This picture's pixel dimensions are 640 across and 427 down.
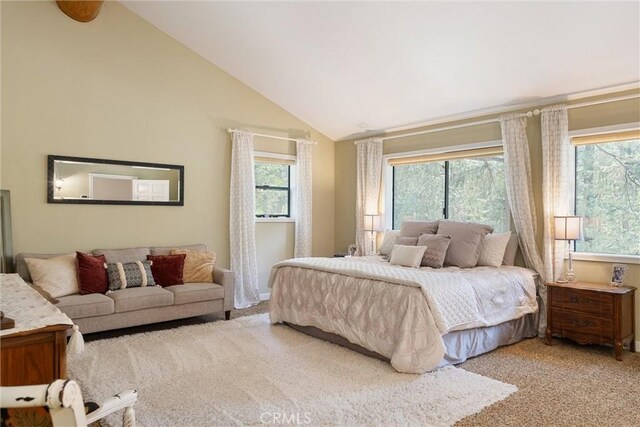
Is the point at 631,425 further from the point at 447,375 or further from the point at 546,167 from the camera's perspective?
the point at 546,167

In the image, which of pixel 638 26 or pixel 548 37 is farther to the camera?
pixel 548 37

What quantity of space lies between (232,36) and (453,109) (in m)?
2.59

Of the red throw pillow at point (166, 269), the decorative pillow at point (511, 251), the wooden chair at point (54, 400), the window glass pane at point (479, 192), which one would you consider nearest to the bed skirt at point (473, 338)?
the decorative pillow at point (511, 251)

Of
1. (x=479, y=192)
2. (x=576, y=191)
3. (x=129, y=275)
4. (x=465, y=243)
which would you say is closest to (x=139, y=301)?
(x=129, y=275)

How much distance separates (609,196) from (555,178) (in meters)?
0.49

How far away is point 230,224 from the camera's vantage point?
5375 millimetres

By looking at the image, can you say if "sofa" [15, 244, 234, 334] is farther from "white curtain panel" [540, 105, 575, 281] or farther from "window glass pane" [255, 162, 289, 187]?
"white curtain panel" [540, 105, 575, 281]

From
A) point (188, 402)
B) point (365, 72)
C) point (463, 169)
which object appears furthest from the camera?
Result: point (463, 169)

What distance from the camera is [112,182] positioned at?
15.0 ft

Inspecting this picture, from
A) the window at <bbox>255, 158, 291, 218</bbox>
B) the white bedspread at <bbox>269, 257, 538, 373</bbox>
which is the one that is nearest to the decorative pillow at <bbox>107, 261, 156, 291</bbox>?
the white bedspread at <bbox>269, 257, 538, 373</bbox>

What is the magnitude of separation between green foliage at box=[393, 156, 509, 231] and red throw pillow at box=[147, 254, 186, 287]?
9.56 feet

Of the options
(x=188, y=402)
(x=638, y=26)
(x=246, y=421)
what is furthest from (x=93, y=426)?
(x=638, y=26)

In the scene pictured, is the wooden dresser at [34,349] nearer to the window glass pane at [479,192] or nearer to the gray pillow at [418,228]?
the gray pillow at [418,228]

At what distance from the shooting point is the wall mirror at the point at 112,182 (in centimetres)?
427
